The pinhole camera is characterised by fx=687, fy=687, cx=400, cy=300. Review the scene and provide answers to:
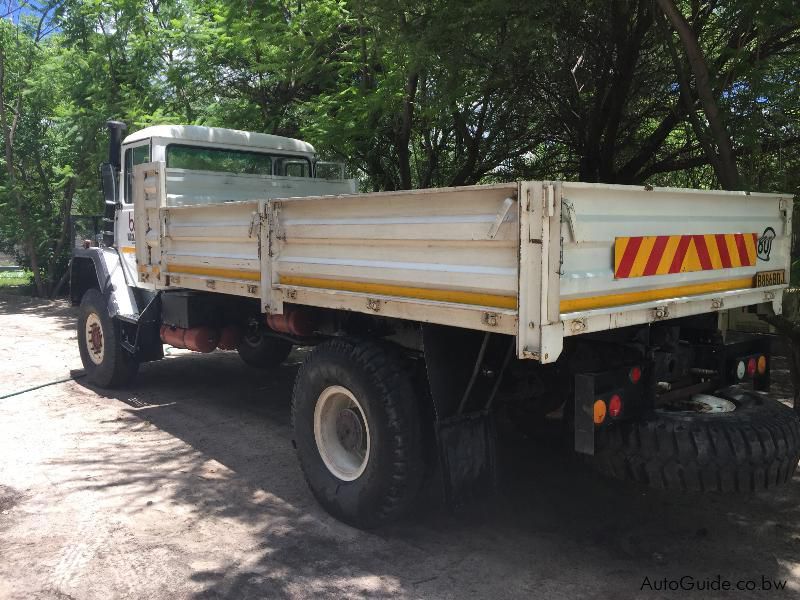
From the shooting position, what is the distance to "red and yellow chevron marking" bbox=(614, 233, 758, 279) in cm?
344

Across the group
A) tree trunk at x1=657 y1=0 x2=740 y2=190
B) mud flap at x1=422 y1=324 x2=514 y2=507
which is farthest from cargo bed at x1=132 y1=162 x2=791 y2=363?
tree trunk at x1=657 y1=0 x2=740 y2=190

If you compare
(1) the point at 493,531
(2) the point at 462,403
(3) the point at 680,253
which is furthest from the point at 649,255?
(1) the point at 493,531

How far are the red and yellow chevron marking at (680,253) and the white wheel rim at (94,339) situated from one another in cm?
602

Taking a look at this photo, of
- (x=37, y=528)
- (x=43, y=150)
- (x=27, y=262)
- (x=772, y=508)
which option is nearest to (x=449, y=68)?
(x=772, y=508)

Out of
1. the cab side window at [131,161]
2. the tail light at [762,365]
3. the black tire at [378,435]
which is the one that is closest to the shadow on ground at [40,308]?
the cab side window at [131,161]

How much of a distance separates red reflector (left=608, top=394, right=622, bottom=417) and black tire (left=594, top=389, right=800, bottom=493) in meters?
0.14

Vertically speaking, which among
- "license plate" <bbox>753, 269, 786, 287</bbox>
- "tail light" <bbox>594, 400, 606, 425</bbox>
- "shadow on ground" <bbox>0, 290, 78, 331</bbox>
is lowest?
"shadow on ground" <bbox>0, 290, 78, 331</bbox>

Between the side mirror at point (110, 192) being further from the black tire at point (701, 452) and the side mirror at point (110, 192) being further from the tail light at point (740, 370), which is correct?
the tail light at point (740, 370)

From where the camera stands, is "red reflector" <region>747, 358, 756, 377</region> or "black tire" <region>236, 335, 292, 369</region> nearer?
"red reflector" <region>747, 358, 756, 377</region>

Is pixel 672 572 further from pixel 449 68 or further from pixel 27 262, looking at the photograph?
pixel 27 262

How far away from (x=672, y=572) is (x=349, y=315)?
2.41 metres

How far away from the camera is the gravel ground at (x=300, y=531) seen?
3586mm

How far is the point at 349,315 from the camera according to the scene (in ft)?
14.9

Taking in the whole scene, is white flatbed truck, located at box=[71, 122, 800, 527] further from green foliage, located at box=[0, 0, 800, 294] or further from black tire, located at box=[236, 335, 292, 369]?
black tire, located at box=[236, 335, 292, 369]
